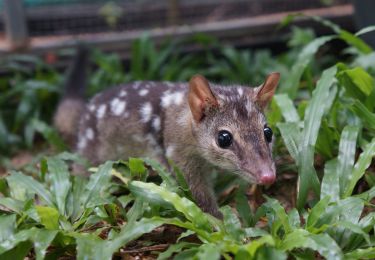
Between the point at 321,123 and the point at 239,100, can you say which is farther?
the point at 321,123

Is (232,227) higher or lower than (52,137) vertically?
higher

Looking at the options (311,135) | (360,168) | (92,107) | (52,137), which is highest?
(311,135)

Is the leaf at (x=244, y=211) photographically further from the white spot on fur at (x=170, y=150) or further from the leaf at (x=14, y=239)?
the leaf at (x=14, y=239)

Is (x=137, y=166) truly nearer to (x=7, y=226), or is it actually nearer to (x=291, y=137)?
(x=7, y=226)

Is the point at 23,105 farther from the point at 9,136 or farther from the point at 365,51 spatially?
the point at 365,51

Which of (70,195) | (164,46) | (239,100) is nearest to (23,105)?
(164,46)

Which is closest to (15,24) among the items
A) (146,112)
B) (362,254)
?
(146,112)

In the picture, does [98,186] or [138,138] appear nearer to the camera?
[98,186]
